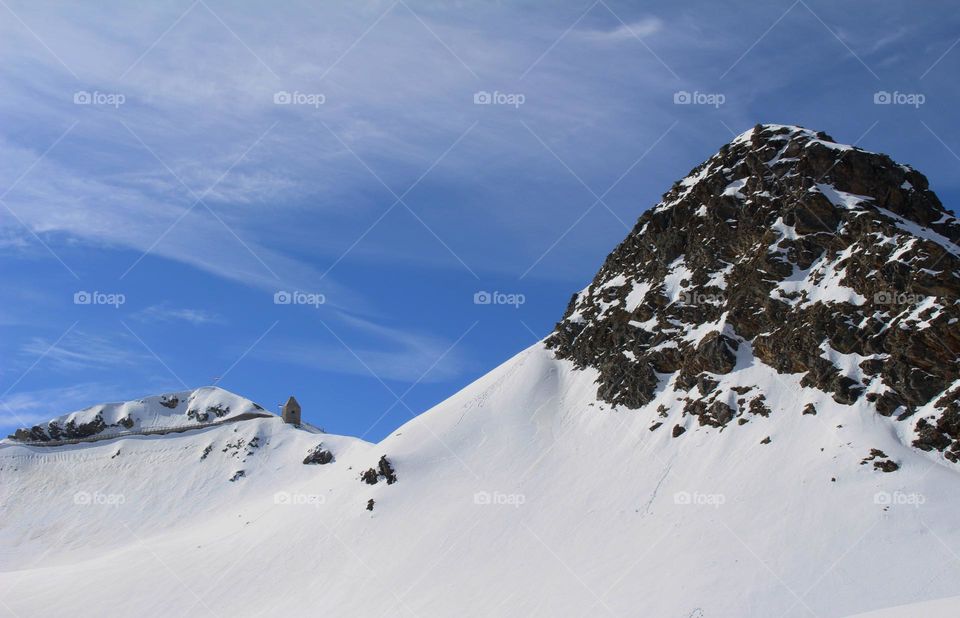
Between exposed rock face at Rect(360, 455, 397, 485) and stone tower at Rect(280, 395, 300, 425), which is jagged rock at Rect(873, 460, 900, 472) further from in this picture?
stone tower at Rect(280, 395, 300, 425)

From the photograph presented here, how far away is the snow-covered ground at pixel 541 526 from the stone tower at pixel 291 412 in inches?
766

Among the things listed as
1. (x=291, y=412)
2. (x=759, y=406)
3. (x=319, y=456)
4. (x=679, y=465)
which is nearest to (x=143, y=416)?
(x=291, y=412)

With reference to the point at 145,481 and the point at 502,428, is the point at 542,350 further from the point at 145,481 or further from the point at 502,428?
the point at 145,481

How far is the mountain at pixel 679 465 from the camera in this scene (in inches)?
1555

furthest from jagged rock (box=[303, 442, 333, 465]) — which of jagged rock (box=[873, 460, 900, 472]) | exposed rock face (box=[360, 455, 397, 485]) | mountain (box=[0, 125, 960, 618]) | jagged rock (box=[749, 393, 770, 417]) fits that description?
jagged rock (box=[873, 460, 900, 472])

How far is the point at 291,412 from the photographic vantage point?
110 metres

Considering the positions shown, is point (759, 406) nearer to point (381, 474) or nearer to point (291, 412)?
point (381, 474)

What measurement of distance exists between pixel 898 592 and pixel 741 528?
30.4ft

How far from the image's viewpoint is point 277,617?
53219mm

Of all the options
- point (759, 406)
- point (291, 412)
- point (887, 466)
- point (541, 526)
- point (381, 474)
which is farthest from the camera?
point (291, 412)

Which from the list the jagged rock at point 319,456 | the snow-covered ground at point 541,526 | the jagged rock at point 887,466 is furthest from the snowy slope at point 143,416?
the jagged rock at point 887,466

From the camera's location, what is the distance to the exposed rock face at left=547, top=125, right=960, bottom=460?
151 ft

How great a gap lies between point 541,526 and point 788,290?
23.3m

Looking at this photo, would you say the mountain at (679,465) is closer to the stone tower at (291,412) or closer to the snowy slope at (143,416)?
the stone tower at (291,412)
